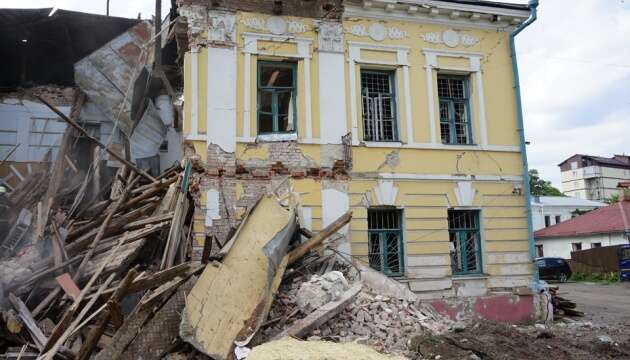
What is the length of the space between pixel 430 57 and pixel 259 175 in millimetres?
4913

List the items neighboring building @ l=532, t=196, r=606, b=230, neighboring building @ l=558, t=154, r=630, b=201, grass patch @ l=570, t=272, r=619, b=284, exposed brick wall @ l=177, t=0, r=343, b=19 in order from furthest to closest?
1. neighboring building @ l=558, t=154, r=630, b=201
2. neighboring building @ l=532, t=196, r=606, b=230
3. grass patch @ l=570, t=272, r=619, b=284
4. exposed brick wall @ l=177, t=0, r=343, b=19

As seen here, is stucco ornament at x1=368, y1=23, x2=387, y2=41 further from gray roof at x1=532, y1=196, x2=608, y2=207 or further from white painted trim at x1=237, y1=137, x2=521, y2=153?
gray roof at x1=532, y1=196, x2=608, y2=207

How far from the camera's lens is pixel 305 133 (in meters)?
10.8

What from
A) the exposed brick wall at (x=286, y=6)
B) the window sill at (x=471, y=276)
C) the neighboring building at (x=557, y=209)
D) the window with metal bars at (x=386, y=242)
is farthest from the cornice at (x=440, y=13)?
the neighboring building at (x=557, y=209)

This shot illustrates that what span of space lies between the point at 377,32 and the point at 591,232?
84.9ft

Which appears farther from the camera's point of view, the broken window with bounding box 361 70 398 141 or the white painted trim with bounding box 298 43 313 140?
the broken window with bounding box 361 70 398 141

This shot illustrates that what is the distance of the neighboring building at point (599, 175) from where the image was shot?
6031cm

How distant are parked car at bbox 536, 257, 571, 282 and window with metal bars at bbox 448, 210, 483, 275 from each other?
15.6 metres

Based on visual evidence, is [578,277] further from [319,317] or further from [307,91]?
[319,317]

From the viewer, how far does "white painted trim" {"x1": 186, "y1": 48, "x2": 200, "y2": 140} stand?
10133 millimetres

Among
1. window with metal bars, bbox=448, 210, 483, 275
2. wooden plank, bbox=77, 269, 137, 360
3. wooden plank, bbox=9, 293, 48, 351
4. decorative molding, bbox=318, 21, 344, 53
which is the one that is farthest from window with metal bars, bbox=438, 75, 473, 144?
wooden plank, bbox=9, 293, 48, 351

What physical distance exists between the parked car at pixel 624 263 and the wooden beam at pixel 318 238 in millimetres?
21376

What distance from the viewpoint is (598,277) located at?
2706 cm

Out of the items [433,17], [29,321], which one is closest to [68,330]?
[29,321]
